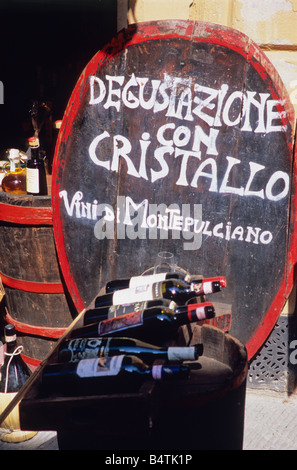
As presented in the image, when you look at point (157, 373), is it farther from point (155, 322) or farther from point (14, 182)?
point (14, 182)

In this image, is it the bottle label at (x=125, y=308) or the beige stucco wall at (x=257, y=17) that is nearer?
the bottle label at (x=125, y=308)

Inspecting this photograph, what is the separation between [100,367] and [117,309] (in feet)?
1.40

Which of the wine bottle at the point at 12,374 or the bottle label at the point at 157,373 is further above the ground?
the bottle label at the point at 157,373

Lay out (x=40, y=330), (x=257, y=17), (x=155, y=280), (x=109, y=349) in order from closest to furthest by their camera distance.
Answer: (x=109, y=349), (x=155, y=280), (x=257, y=17), (x=40, y=330)

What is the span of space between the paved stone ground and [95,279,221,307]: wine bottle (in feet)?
3.98

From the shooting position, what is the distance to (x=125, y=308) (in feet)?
7.98

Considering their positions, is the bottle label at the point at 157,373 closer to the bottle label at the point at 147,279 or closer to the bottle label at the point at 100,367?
the bottle label at the point at 100,367

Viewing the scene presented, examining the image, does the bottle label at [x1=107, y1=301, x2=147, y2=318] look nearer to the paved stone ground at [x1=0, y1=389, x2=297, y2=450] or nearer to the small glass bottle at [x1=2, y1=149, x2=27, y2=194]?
the paved stone ground at [x1=0, y1=389, x2=297, y2=450]

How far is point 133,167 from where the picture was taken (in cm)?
321

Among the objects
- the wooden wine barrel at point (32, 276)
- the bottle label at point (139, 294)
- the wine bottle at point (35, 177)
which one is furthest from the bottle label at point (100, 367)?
the wine bottle at point (35, 177)

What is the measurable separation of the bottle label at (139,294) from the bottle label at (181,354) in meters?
0.38

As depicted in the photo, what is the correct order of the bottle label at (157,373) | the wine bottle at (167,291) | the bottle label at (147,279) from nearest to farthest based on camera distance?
the bottle label at (157,373)
the wine bottle at (167,291)
the bottle label at (147,279)

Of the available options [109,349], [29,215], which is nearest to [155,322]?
[109,349]

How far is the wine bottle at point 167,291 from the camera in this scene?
2.49 m
